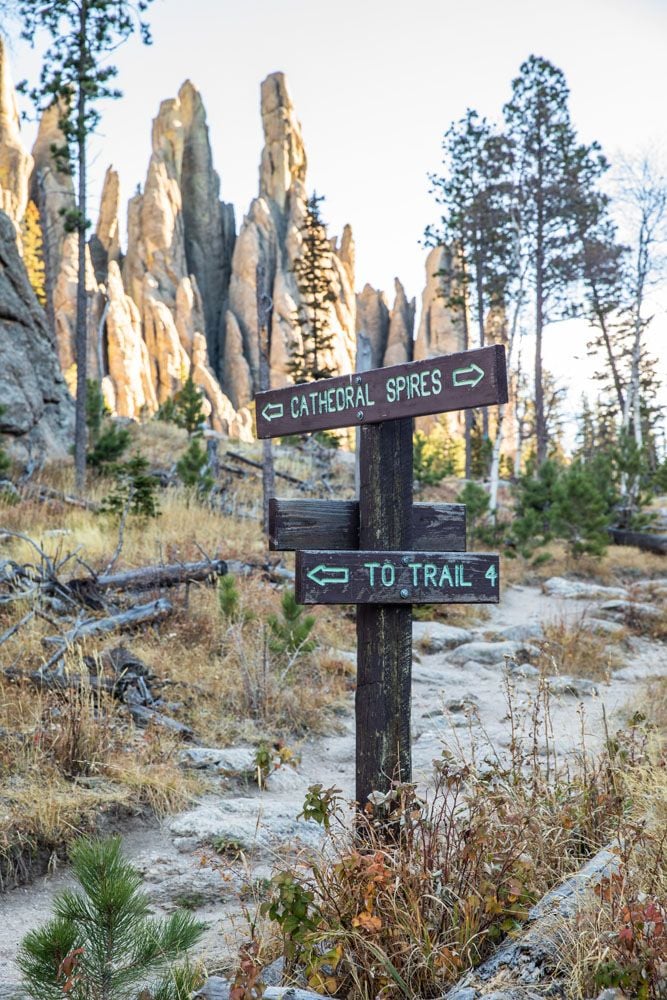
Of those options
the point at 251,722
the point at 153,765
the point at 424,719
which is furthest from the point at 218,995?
the point at 424,719

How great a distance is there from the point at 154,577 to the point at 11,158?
162 ft

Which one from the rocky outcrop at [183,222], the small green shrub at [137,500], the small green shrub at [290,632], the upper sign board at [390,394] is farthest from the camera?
the rocky outcrop at [183,222]

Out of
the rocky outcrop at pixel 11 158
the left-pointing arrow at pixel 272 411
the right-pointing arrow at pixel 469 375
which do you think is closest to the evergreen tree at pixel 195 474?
the left-pointing arrow at pixel 272 411

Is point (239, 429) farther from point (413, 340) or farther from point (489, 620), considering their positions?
point (489, 620)

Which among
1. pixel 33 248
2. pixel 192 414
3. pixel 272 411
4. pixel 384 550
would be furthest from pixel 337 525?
pixel 33 248

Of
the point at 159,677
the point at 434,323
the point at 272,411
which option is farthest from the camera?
the point at 434,323

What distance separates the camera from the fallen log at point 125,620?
5.86 meters

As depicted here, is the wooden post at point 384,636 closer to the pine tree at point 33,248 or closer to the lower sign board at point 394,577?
the lower sign board at point 394,577

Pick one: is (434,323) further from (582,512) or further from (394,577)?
(394,577)

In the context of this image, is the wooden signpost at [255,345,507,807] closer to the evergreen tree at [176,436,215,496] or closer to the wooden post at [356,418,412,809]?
the wooden post at [356,418,412,809]

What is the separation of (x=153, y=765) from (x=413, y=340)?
212 ft

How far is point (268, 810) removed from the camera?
421 centimetres

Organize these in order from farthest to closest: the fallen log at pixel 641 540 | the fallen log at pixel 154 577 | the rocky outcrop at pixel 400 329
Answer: the rocky outcrop at pixel 400 329 < the fallen log at pixel 641 540 < the fallen log at pixel 154 577

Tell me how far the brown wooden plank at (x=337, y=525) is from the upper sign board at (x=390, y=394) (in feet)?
1.11
